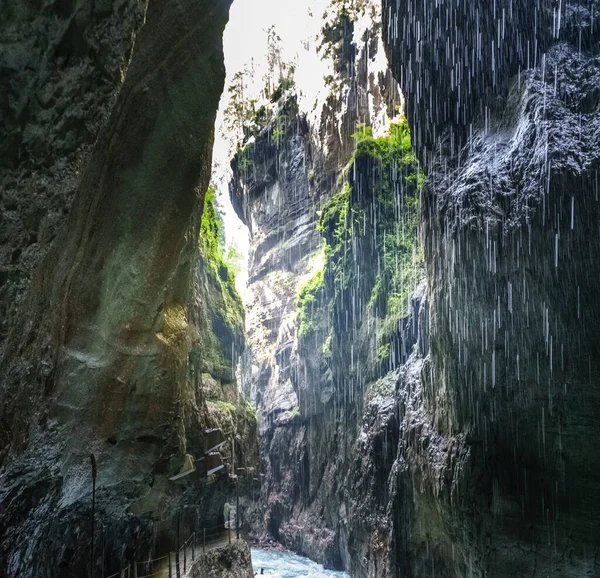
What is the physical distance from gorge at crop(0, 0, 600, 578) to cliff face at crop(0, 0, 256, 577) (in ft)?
0.09

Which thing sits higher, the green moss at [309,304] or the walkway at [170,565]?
the green moss at [309,304]

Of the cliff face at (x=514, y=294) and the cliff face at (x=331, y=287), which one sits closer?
the cliff face at (x=514, y=294)

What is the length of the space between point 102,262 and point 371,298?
15377 mm

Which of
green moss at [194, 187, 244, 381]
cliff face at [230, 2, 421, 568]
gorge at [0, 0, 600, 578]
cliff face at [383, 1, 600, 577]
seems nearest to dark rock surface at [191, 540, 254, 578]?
gorge at [0, 0, 600, 578]

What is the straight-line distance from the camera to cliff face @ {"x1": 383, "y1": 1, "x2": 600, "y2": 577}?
29.6 feet

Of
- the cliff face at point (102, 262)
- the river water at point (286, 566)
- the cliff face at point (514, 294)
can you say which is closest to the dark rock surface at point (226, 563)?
the cliff face at point (102, 262)

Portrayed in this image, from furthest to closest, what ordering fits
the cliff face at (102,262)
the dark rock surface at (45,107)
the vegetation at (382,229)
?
1. the vegetation at (382,229)
2. the cliff face at (102,262)
3. the dark rock surface at (45,107)

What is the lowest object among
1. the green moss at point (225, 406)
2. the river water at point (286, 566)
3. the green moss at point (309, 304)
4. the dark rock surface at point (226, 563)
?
the river water at point (286, 566)

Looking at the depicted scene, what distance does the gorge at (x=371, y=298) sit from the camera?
485 centimetres

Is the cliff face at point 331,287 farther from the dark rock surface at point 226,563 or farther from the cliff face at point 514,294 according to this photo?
the cliff face at point 514,294

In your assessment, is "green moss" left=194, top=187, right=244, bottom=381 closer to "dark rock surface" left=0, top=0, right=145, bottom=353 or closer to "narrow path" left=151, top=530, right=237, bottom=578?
"narrow path" left=151, top=530, right=237, bottom=578

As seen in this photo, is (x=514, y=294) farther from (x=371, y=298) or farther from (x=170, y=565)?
(x=371, y=298)

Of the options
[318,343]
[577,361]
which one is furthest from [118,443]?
[318,343]

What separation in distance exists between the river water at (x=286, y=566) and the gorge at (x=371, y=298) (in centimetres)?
490
